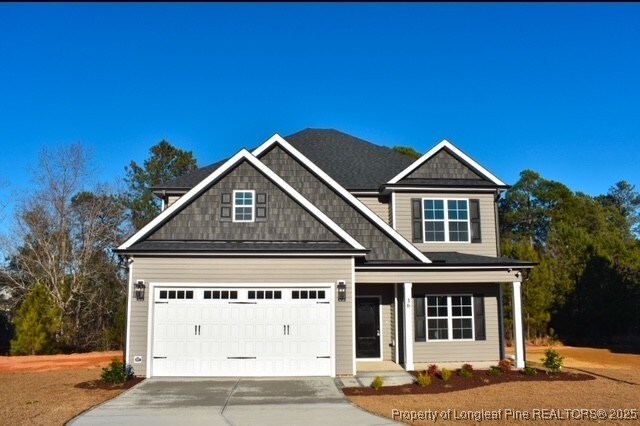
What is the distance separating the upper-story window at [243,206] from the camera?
15.5 meters

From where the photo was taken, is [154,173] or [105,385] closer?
[105,385]

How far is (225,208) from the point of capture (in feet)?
50.8

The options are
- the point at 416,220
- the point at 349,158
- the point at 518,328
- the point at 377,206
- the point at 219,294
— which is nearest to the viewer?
the point at 219,294

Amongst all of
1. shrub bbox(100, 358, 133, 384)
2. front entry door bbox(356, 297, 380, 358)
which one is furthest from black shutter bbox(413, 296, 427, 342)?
shrub bbox(100, 358, 133, 384)

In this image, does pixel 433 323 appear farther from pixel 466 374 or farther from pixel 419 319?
pixel 466 374

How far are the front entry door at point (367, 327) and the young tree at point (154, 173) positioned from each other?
22464mm

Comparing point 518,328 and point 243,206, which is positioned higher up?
point 243,206

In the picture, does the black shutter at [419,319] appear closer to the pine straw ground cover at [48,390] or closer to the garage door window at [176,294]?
the garage door window at [176,294]

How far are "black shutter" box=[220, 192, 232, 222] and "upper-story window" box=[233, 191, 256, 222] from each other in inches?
5.7

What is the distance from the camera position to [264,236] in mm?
15266

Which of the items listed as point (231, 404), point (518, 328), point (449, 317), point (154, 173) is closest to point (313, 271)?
point (231, 404)

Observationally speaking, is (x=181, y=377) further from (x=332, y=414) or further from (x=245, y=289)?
(x=332, y=414)

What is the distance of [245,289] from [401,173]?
6938 mm

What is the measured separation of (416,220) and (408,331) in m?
4.24
